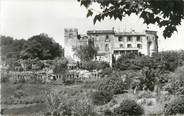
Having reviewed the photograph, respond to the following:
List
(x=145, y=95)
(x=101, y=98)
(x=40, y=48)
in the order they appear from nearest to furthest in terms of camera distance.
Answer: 1. (x=101, y=98)
2. (x=145, y=95)
3. (x=40, y=48)

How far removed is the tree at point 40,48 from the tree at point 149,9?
6194cm

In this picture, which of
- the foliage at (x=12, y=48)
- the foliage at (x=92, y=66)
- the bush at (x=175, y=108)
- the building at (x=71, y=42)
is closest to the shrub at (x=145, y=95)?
the bush at (x=175, y=108)

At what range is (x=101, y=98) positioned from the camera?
81.3 feet

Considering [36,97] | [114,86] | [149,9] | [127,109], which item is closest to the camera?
[149,9]

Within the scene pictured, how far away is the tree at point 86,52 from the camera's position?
63719mm

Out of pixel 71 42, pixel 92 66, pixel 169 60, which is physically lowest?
pixel 92 66

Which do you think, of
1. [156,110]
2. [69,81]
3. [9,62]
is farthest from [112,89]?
[9,62]

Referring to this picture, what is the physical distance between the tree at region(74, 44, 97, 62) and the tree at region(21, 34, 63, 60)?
6.75m

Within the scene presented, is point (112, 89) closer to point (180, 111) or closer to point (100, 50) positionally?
point (180, 111)

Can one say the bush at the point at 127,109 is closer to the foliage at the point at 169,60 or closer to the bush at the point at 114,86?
the bush at the point at 114,86

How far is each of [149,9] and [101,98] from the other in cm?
2048

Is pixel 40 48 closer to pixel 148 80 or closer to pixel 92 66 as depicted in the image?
pixel 92 66

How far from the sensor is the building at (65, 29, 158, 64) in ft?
223

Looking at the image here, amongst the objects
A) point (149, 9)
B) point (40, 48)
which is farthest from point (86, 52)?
point (149, 9)
